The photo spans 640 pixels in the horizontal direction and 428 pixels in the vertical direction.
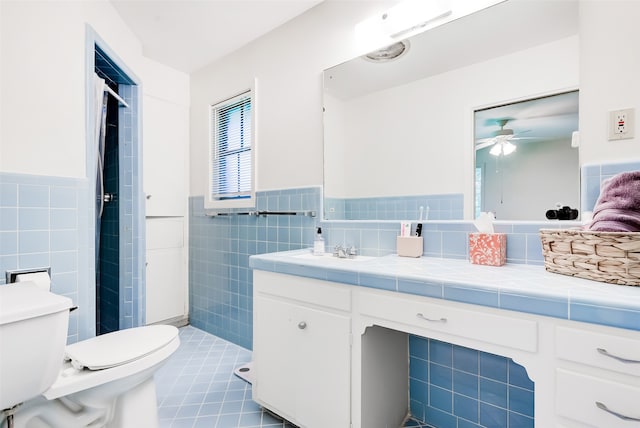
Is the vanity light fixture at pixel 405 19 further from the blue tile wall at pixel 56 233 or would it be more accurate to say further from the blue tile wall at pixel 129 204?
the blue tile wall at pixel 129 204

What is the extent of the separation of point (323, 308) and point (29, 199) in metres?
1.42

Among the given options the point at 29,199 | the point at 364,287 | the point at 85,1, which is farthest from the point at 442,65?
the point at 29,199

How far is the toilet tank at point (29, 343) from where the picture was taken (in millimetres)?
891

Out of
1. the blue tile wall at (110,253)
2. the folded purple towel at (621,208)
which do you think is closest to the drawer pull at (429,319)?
the folded purple towel at (621,208)

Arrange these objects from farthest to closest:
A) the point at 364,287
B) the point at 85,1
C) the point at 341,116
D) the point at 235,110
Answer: the point at 235,110 < the point at 341,116 < the point at 85,1 < the point at 364,287

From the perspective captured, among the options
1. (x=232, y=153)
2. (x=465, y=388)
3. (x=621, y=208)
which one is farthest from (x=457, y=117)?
(x=232, y=153)

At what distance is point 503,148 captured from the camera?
140 cm

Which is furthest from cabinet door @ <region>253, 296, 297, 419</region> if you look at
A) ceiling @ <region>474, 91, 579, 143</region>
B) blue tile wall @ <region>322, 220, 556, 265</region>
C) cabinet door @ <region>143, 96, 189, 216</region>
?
cabinet door @ <region>143, 96, 189, 216</region>

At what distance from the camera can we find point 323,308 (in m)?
1.38

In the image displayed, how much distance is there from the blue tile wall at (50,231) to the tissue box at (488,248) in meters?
1.92

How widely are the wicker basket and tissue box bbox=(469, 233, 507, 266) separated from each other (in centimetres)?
20

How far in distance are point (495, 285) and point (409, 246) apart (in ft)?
2.01

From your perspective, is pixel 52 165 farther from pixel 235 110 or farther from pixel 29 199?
pixel 235 110

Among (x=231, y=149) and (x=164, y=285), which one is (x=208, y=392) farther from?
(x=231, y=149)
